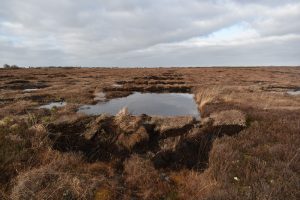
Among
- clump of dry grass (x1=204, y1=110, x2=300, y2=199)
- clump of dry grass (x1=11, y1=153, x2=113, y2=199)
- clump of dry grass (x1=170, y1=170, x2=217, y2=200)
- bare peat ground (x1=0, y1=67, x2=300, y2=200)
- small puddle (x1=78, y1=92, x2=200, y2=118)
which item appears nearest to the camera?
clump of dry grass (x1=11, y1=153, x2=113, y2=199)

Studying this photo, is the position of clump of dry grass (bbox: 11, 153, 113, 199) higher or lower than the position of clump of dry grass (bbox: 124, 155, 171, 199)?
higher

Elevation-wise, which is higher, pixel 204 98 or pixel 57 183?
pixel 204 98

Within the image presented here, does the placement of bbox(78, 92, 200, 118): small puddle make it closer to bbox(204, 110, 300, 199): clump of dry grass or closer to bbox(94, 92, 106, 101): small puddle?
bbox(94, 92, 106, 101): small puddle

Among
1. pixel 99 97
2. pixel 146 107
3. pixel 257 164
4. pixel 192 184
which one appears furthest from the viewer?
pixel 99 97

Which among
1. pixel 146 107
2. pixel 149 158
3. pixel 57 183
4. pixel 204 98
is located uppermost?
pixel 204 98

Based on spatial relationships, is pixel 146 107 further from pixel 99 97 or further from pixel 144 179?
pixel 144 179

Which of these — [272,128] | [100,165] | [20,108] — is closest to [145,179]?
[100,165]

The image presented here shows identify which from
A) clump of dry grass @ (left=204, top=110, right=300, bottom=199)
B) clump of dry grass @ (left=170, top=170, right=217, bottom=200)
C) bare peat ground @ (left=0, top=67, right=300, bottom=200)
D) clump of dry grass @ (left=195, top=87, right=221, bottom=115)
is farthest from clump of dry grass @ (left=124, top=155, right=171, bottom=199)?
clump of dry grass @ (left=195, top=87, right=221, bottom=115)

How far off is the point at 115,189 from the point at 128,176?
901 mm

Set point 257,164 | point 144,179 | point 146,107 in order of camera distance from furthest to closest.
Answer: point 146,107, point 257,164, point 144,179

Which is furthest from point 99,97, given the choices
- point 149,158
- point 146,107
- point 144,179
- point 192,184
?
point 192,184

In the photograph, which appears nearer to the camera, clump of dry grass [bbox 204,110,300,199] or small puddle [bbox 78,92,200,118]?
clump of dry grass [bbox 204,110,300,199]

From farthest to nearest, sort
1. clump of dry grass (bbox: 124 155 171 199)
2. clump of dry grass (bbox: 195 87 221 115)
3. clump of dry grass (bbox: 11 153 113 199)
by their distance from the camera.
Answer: clump of dry grass (bbox: 195 87 221 115)
clump of dry grass (bbox: 124 155 171 199)
clump of dry grass (bbox: 11 153 113 199)

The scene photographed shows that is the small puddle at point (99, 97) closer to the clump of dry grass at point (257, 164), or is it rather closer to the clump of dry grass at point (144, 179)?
the clump of dry grass at point (257, 164)
